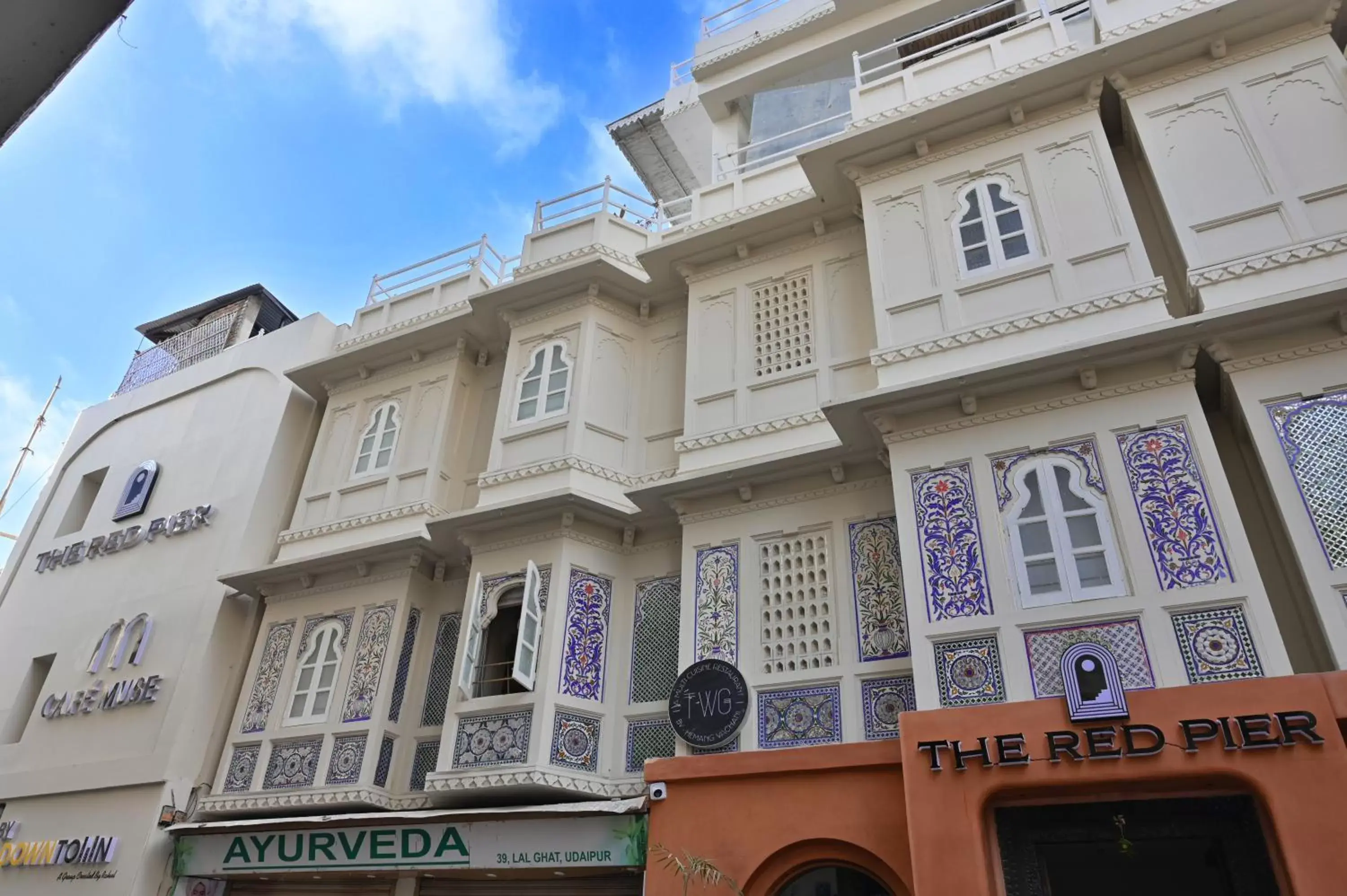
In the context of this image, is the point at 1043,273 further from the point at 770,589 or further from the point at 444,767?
the point at 444,767

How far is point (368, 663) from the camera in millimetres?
10141

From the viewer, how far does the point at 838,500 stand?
27.7 feet

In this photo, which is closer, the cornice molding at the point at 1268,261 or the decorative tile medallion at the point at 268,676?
the cornice molding at the point at 1268,261

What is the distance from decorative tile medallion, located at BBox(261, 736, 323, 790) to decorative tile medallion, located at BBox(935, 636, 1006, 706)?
7.13m

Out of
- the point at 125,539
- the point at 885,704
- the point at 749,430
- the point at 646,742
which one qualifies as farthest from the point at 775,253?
the point at 125,539

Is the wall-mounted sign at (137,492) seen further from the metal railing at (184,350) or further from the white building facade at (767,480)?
the metal railing at (184,350)

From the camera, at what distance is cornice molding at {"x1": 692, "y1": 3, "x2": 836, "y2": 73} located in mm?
13227

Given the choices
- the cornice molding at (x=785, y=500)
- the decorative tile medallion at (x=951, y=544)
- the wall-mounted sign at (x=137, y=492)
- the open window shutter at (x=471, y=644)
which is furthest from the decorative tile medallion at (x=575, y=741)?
the wall-mounted sign at (x=137, y=492)

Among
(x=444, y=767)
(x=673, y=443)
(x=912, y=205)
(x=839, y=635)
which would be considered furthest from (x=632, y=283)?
(x=444, y=767)

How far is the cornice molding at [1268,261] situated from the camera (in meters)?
6.61

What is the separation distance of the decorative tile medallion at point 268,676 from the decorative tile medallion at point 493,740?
330cm

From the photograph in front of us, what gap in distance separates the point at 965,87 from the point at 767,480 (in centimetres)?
462

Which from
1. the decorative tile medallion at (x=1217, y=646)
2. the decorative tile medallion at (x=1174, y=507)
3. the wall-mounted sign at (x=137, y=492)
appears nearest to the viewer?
the decorative tile medallion at (x=1217, y=646)

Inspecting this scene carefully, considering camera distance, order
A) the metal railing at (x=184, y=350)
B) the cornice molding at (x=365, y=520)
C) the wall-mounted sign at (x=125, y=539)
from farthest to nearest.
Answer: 1. the metal railing at (x=184, y=350)
2. the wall-mounted sign at (x=125, y=539)
3. the cornice molding at (x=365, y=520)
